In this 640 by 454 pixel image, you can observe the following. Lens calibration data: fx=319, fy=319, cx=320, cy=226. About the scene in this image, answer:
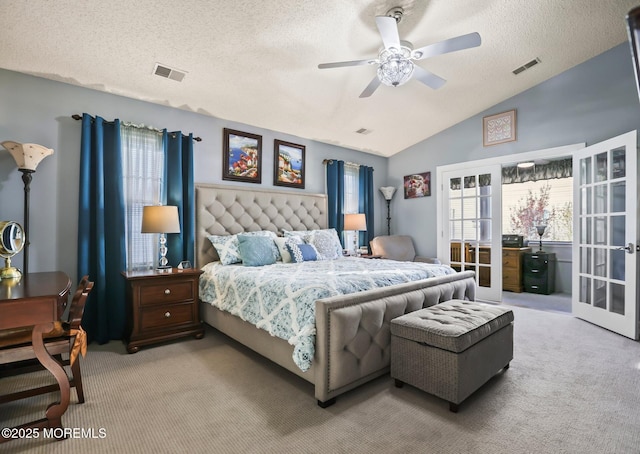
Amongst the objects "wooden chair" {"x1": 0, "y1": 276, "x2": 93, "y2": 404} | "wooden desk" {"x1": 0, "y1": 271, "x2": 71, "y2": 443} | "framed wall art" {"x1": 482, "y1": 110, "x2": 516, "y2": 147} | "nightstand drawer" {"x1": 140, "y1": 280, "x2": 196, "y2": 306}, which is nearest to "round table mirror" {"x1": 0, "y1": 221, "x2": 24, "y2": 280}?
"wooden desk" {"x1": 0, "y1": 271, "x2": 71, "y2": 443}

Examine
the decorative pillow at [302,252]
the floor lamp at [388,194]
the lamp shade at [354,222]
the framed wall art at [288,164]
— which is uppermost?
the framed wall art at [288,164]

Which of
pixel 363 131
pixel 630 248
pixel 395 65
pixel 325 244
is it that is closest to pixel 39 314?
pixel 395 65

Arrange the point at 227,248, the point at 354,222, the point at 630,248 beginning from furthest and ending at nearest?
the point at 354,222
the point at 227,248
the point at 630,248

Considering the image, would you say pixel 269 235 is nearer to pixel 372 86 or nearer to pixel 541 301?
pixel 372 86

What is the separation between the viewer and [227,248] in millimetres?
3572

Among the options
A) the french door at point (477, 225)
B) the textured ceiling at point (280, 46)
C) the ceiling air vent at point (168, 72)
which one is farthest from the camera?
the french door at point (477, 225)

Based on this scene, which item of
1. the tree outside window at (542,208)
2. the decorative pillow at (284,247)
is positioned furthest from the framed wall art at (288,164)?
the tree outside window at (542,208)

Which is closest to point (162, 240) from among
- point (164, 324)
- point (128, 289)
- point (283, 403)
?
point (128, 289)

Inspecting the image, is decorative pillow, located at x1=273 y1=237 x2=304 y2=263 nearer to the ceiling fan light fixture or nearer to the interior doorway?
the ceiling fan light fixture

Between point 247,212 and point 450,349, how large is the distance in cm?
299

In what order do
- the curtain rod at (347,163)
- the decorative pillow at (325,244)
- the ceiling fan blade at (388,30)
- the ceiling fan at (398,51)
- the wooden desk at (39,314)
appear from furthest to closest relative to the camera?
the curtain rod at (347,163) < the decorative pillow at (325,244) < the ceiling fan at (398,51) < the ceiling fan blade at (388,30) < the wooden desk at (39,314)

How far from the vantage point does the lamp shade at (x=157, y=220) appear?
→ 3.10 m

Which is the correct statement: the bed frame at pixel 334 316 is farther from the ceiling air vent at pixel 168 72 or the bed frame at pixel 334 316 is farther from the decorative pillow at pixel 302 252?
the ceiling air vent at pixel 168 72

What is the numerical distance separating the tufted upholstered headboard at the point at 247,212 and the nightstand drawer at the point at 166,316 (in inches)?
27.0
